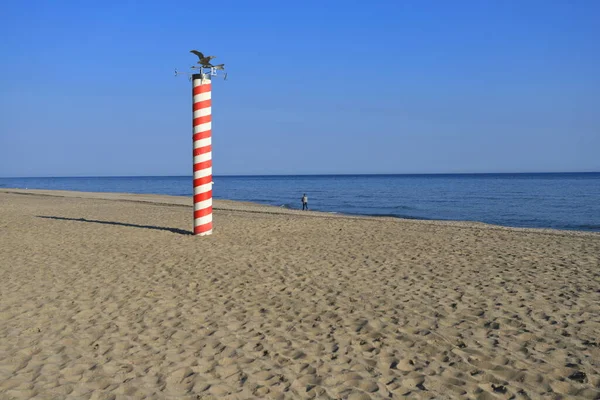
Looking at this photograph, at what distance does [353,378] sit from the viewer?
445 centimetres

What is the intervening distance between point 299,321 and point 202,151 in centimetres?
737

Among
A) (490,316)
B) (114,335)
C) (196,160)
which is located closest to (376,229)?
(196,160)

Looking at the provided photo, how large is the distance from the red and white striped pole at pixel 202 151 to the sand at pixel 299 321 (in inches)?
66.2

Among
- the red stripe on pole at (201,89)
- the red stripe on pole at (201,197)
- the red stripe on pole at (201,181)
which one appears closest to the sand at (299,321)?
the red stripe on pole at (201,197)

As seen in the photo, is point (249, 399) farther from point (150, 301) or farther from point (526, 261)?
point (526, 261)

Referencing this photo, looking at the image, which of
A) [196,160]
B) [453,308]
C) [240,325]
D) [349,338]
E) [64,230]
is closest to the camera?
[349,338]

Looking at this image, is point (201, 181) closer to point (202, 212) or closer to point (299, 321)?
point (202, 212)

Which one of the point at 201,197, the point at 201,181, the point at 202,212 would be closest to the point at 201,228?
the point at 202,212

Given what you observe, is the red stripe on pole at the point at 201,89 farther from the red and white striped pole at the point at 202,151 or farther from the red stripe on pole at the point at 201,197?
the red stripe on pole at the point at 201,197

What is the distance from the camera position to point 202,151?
12594 millimetres

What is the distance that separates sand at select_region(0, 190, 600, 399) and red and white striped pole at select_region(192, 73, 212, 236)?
5.52 ft

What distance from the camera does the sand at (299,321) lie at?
4.38 m

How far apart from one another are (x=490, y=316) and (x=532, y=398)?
2.09 metres

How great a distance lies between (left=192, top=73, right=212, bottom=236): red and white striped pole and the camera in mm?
12492
